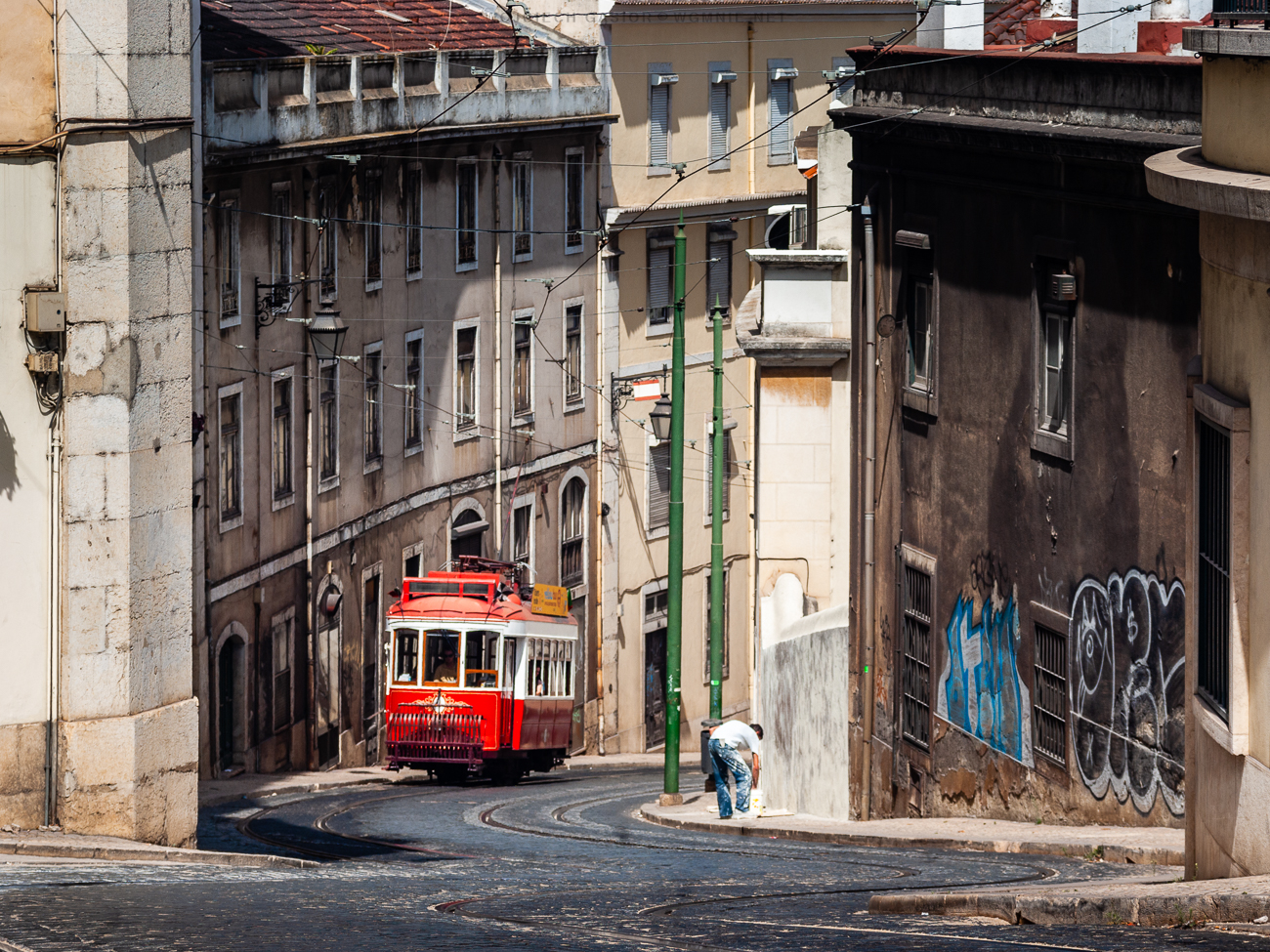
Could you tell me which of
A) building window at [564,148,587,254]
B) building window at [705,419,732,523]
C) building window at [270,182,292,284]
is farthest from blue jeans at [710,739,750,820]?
building window at [705,419,732,523]

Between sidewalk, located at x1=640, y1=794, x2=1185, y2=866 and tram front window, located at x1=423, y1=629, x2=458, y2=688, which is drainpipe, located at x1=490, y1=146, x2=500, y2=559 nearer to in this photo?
tram front window, located at x1=423, y1=629, x2=458, y2=688

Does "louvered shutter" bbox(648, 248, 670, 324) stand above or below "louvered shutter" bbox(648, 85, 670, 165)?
below

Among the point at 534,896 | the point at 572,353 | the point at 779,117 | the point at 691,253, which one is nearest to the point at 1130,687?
the point at 534,896

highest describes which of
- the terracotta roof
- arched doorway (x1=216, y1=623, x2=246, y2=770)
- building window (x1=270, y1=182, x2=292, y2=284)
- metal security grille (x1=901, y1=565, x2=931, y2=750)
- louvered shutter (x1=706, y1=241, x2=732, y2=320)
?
the terracotta roof

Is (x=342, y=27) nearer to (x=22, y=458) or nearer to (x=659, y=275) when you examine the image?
(x=659, y=275)

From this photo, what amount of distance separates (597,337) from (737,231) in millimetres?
5059

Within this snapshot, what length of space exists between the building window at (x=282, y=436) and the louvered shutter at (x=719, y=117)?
16.2m

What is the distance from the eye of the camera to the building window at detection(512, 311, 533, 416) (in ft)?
145

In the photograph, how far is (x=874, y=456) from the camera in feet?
76.9

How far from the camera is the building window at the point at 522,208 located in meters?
43.7

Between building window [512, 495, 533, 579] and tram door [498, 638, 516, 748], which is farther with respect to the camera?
building window [512, 495, 533, 579]

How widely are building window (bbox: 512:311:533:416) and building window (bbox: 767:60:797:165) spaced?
839 centimetres

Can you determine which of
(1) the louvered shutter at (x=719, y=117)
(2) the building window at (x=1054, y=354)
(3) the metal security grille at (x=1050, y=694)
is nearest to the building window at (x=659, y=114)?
(1) the louvered shutter at (x=719, y=117)

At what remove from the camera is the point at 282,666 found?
115 feet
